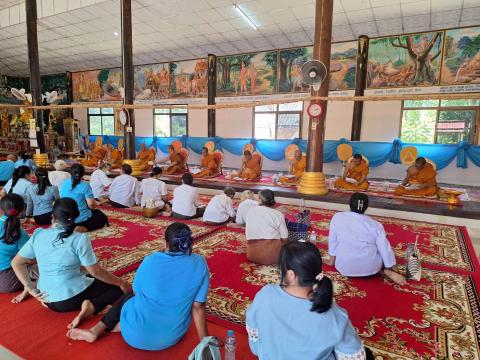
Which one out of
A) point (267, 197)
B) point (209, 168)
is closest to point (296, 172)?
point (209, 168)

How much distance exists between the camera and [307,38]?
33.9 ft

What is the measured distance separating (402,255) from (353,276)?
104 cm

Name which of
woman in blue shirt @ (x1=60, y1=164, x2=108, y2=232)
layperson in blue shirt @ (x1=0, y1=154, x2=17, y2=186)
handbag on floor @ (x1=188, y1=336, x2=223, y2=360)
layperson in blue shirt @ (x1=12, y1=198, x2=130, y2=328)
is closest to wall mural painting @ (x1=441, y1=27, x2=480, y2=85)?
woman in blue shirt @ (x1=60, y1=164, x2=108, y2=232)

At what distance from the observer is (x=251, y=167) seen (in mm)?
8648

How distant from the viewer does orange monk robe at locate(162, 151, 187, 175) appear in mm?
9406

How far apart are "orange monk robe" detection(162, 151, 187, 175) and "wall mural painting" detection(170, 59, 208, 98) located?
14.5ft

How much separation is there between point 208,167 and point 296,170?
2.35 meters

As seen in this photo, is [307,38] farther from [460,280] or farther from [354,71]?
[460,280]

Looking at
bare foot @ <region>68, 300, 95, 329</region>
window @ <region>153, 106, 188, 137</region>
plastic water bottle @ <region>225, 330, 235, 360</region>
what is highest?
window @ <region>153, 106, 188, 137</region>

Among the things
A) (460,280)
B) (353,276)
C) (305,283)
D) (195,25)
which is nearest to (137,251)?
Result: (353,276)

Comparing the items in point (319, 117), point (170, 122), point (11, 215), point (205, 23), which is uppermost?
point (205, 23)

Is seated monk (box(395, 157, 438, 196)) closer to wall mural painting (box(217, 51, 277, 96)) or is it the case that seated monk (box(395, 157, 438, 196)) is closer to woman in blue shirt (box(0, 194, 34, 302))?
wall mural painting (box(217, 51, 277, 96))

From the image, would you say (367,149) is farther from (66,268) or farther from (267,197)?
(66,268)

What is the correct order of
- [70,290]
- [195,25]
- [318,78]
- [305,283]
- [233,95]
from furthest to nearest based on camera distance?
[233,95] → [195,25] → [318,78] → [70,290] → [305,283]
